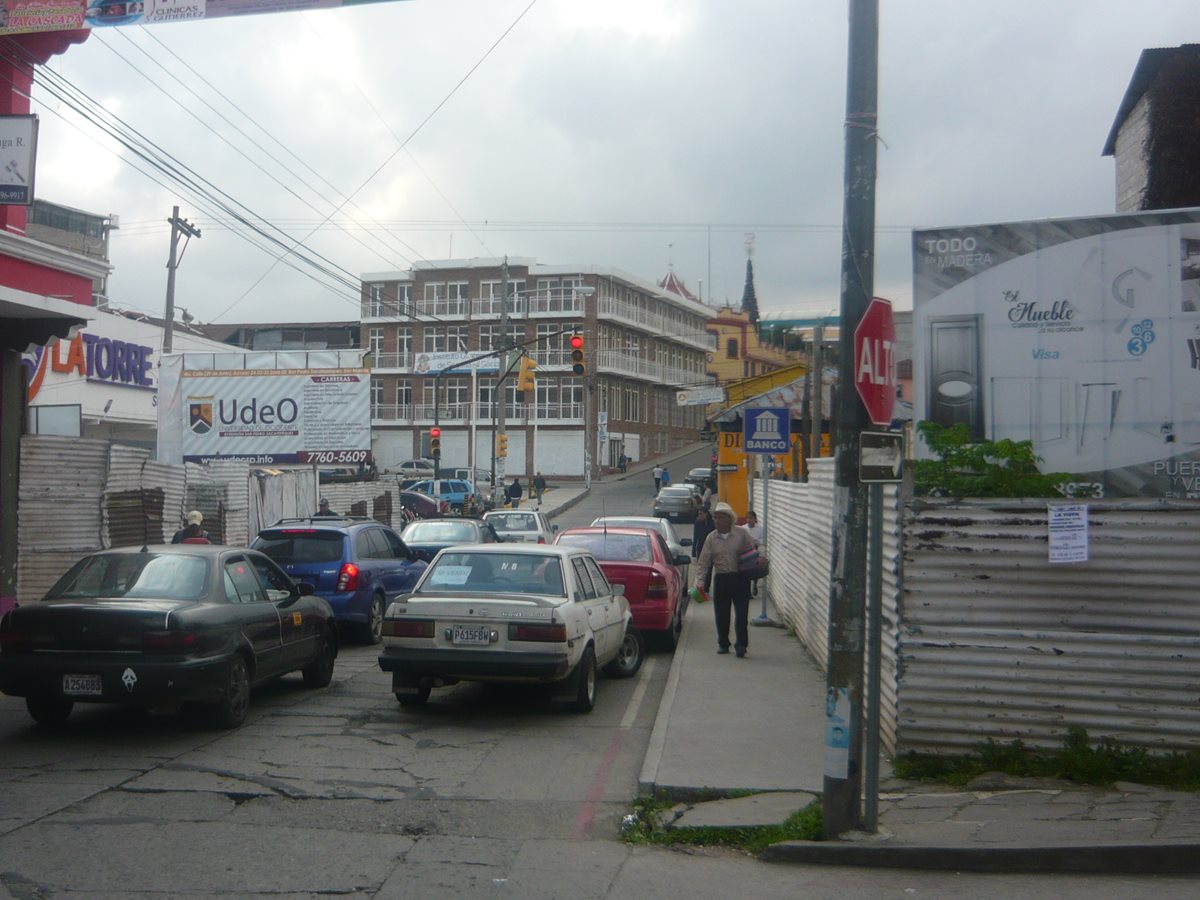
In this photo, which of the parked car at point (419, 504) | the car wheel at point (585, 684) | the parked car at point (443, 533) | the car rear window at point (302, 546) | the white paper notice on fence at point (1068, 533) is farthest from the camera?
the parked car at point (419, 504)

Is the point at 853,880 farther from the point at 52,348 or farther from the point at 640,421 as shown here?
the point at 640,421

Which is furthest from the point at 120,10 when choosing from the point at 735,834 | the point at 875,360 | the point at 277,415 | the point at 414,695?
the point at 277,415

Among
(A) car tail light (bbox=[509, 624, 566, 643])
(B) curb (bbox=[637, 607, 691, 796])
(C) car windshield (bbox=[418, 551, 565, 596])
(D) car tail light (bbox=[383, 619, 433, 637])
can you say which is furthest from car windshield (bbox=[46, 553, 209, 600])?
(B) curb (bbox=[637, 607, 691, 796])

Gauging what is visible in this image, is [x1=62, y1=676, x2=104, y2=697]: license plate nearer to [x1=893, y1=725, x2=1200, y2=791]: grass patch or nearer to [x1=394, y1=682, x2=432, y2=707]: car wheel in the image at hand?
[x1=394, y1=682, x2=432, y2=707]: car wheel

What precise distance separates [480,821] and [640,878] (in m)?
1.37

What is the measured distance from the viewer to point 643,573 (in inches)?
558

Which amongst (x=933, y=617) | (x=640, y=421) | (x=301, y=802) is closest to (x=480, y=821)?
(x=301, y=802)

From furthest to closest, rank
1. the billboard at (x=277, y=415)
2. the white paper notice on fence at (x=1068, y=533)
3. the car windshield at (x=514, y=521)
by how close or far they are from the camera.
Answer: the billboard at (x=277, y=415) < the car windshield at (x=514, y=521) < the white paper notice on fence at (x=1068, y=533)

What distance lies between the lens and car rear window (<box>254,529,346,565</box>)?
14.9m

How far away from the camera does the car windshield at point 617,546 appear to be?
14781 mm

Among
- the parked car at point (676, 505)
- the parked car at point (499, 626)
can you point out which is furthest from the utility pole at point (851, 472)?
the parked car at point (676, 505)

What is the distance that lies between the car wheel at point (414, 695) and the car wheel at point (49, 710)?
2.72 metres

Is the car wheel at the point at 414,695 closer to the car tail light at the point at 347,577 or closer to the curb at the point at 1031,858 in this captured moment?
the car tail light at the point at 347,577

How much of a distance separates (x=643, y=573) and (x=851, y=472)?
7.76 meters
